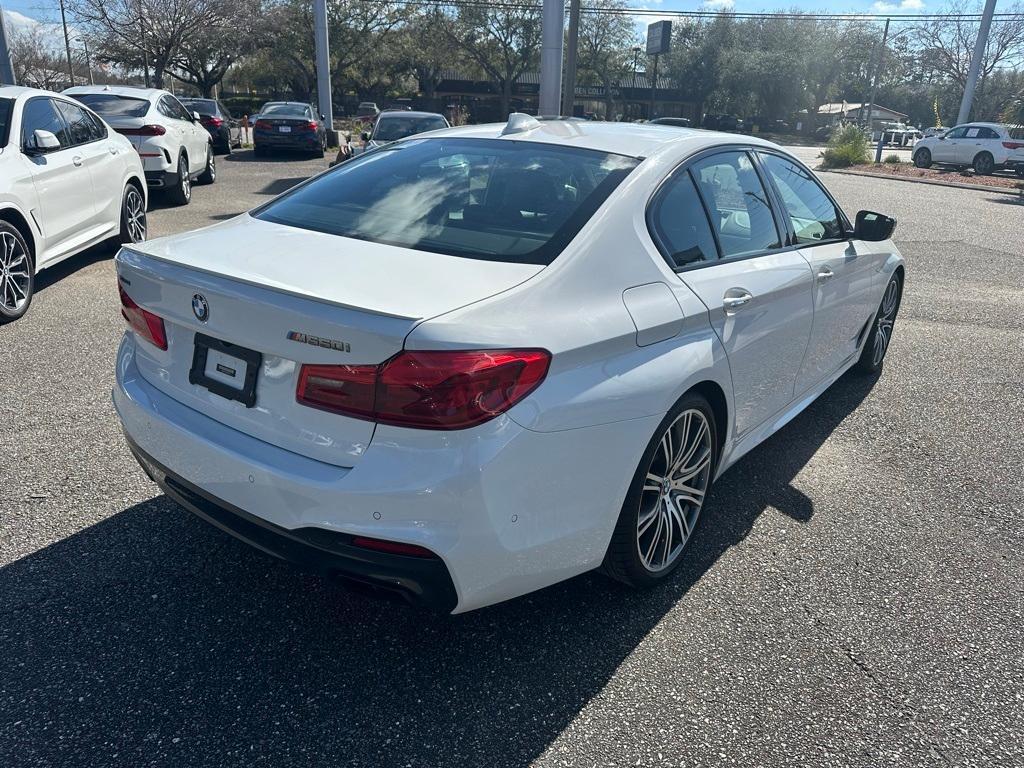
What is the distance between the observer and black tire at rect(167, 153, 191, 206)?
11585 millimetres

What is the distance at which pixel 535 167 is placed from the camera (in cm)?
313

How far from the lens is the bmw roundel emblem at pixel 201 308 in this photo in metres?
2.42

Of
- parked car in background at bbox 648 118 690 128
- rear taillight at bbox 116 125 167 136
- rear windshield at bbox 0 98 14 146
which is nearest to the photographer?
parked car in background at bbox 648 118 690 128

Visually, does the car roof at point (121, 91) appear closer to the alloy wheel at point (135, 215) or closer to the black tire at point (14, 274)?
the alloy wheel at point (135, 215)

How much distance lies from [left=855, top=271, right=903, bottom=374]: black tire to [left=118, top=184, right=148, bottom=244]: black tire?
6687 mm

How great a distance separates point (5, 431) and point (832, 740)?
4.04 metres

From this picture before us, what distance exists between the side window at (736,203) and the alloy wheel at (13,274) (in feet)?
17.0

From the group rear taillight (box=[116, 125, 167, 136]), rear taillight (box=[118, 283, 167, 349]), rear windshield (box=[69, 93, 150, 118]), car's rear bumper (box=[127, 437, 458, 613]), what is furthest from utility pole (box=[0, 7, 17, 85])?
car's rear bumper (box=[127, 437, 458, 613])

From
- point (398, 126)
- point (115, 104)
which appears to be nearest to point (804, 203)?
point (398, 126)

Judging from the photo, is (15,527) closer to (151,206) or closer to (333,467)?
(333,467)

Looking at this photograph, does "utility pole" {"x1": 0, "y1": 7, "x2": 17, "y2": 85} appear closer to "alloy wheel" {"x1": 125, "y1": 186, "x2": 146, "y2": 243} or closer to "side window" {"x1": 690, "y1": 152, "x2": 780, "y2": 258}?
"alloy wheel" {"x1": 125, "y1": 186, "x2": 146, "y2": 243}

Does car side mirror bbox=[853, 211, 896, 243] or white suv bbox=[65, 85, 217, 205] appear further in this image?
white suv bbox=[65, 85, 217, 205]

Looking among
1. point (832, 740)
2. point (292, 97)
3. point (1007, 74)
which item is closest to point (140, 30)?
point (292, 97)

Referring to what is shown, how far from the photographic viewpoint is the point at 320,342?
7.13 feet
